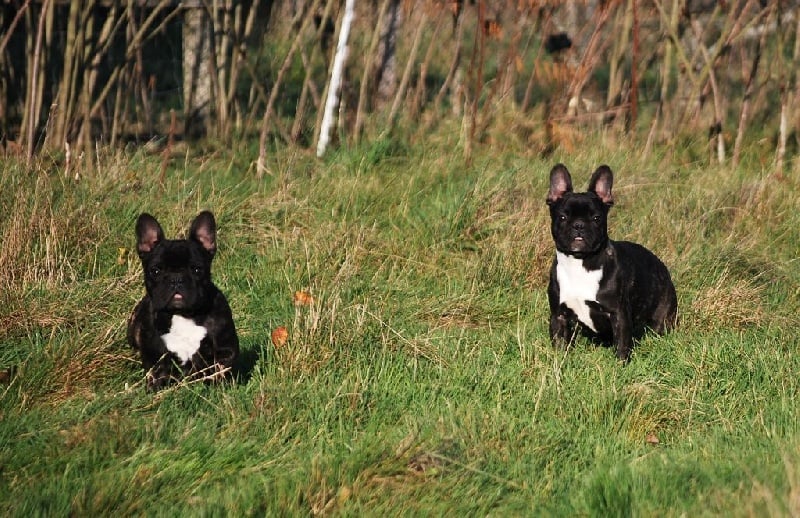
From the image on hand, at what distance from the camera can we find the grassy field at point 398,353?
4176mm

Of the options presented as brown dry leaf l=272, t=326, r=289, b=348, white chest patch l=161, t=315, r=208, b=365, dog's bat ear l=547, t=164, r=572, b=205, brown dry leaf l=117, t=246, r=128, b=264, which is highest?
dog's bat ear l=547, t=164, r=572, b=205

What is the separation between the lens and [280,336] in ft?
18.6

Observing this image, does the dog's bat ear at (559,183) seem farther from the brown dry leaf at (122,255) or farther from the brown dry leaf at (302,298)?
the brown dry leaf at (122,255)

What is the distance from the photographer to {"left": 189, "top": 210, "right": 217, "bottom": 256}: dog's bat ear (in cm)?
544

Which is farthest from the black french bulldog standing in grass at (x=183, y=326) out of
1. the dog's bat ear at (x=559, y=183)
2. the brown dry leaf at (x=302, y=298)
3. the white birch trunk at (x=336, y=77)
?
the white birch trunk at (x=336, y=77)

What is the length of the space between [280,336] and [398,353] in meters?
0.60

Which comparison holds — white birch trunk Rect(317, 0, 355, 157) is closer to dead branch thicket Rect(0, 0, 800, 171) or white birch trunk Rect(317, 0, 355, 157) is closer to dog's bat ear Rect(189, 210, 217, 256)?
dead branch thicket Rect(0, 0, 800, 171)

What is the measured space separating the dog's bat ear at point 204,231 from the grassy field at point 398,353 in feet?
1.91

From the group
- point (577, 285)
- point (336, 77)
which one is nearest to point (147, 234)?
point (577, 285)

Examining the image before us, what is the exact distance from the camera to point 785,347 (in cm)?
606

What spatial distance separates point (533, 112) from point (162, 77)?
475 centimetres

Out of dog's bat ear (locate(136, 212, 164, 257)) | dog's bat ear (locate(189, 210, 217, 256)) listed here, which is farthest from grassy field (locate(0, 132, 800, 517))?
dog's bat ear (locate(189, 210, 217, 256))

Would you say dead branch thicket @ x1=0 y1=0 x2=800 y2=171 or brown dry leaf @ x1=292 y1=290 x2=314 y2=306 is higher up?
dead branch thicket @ x1=0 y1=0 x2=800 y2=171

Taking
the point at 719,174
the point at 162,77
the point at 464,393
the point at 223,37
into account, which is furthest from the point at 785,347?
the point at 162,77
